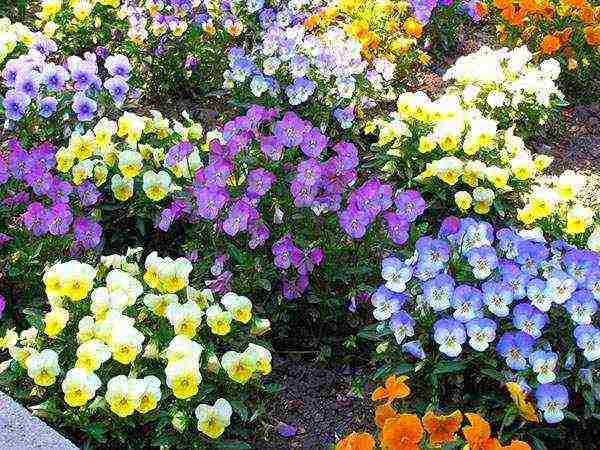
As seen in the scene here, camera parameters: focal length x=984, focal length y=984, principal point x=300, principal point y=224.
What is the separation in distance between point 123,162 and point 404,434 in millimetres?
1664

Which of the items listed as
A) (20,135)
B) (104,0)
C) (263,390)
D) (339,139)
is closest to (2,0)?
(104,0)

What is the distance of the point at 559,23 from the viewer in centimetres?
514

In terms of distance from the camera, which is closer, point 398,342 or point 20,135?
point 398,342

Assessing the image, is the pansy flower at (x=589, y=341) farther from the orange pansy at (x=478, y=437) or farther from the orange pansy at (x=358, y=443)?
the orange pansy at (x=358, y=443)

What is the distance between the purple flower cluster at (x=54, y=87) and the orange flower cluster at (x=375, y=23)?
1352 mm

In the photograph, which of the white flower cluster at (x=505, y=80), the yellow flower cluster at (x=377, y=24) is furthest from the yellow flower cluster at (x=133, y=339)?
the yellow flower cluster at (x=377, y=24)

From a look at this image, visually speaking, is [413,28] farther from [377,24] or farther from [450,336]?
[450,336]

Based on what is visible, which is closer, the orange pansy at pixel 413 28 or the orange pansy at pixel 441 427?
the orange pansy at pixel 441 427

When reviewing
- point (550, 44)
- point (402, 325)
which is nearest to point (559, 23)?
point (550, 44)

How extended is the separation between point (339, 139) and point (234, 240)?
1.24 metres

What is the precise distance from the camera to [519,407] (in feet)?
8.99

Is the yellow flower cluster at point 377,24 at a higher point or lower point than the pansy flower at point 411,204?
lower

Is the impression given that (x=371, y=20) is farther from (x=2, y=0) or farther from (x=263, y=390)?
(x=263, y=390)

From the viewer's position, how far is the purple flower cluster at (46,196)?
3.54 metres
